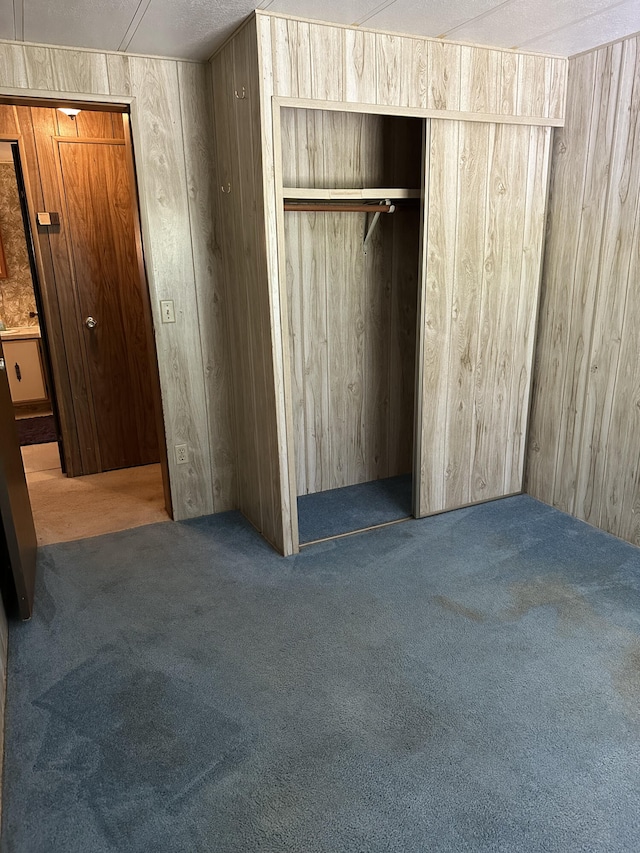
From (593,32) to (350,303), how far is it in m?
1.71

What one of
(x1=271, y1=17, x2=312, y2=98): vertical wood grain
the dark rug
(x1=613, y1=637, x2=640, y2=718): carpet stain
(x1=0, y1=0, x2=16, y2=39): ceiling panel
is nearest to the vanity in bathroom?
the dark rug

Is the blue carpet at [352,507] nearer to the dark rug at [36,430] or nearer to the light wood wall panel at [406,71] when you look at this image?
the light wood wall panel at [406,71]

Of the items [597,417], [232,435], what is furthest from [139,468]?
[597,417]

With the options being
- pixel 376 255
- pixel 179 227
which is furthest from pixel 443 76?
pixel 179 227

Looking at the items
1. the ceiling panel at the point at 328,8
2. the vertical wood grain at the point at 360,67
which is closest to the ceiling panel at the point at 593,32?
the vertical wood grain at the point at 360,67

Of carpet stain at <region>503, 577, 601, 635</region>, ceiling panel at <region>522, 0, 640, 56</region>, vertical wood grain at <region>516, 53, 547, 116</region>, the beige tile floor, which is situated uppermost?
ceiling panel at <region>522, 0, 640, 56</region>

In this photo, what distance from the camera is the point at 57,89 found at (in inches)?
109

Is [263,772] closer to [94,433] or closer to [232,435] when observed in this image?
[232,435]

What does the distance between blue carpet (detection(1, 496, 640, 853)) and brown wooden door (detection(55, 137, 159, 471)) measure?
4.28 feet

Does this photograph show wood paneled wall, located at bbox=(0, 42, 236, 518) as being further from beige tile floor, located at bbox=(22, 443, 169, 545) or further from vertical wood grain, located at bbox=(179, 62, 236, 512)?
beige tile floor, located at bbox=(22, 443, 169, 545)

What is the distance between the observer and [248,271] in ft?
9.55

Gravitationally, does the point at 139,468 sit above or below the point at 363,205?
below

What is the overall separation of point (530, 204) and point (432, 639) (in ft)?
7.48

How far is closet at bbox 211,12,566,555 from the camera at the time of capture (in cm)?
267
